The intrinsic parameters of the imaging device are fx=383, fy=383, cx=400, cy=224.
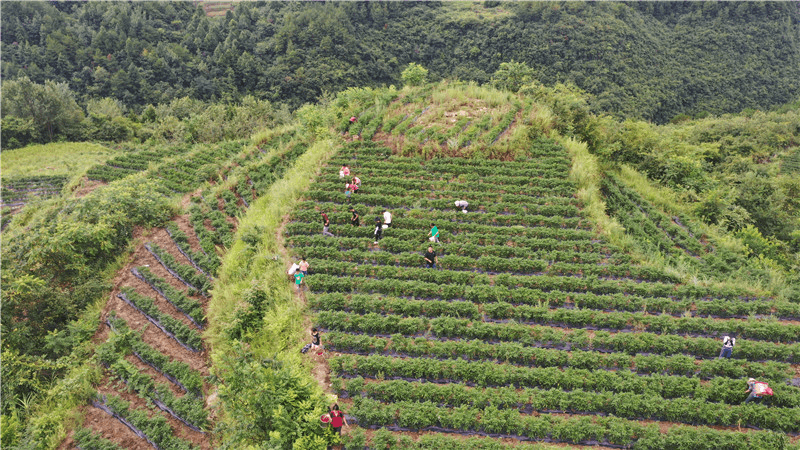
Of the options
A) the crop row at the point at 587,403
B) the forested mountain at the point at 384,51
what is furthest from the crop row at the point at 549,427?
the forested mountain at the point at 384,51

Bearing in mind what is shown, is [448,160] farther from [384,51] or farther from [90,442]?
[384,51]

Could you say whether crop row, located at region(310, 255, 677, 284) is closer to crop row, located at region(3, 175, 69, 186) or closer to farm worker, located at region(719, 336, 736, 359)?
farm worker, located at region(719, 336, 736, 359)

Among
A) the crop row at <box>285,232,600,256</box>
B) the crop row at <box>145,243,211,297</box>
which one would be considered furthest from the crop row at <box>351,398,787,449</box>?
the crop row at <box>145,243,211,297</box>

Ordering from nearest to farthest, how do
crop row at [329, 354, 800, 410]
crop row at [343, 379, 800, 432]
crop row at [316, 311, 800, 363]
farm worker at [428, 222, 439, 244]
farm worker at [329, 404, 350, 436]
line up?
farm worker at [329, 404, 350, 436] → crop row at [343, 379, 800, 432] → crop row at [329, 354, 800, 410] → crop row at [316, 311, 800, 363] → farm worker at [428, 222, 439, 244]

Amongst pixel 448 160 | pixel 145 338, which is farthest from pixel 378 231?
pixel 145 338

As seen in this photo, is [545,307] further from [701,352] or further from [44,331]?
[44,331]

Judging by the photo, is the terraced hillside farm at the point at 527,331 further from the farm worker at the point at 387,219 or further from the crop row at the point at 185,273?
the crop row at the point at 185,273

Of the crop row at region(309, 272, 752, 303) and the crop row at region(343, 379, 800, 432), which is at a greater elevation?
the crop row at region(309, 272, 752, 303)
